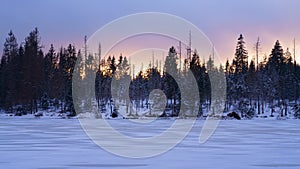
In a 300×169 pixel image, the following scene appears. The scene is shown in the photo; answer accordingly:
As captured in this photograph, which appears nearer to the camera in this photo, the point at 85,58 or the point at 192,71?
the point at 192,71

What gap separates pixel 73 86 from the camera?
63031mm

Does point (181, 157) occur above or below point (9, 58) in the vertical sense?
below

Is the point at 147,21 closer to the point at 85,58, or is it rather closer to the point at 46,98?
the point at 46,98

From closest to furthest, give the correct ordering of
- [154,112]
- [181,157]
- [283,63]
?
[181,157] → [154,112] → [283,63]

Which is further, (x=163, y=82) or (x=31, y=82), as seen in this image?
(x=163, y=82)

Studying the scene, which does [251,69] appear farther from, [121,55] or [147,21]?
[147,21]

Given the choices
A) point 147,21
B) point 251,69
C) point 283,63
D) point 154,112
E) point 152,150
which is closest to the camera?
point 152,150

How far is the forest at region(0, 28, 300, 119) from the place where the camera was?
6050 centimetres

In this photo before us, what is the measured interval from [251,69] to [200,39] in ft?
36.8

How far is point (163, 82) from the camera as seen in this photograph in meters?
69.4

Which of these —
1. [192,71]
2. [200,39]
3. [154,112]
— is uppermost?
[200,39]

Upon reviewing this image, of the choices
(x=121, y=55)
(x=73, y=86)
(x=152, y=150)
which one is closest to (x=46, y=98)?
(x=73, y=86)

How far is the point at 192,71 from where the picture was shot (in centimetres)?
6056

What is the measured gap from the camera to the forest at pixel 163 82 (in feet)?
198
